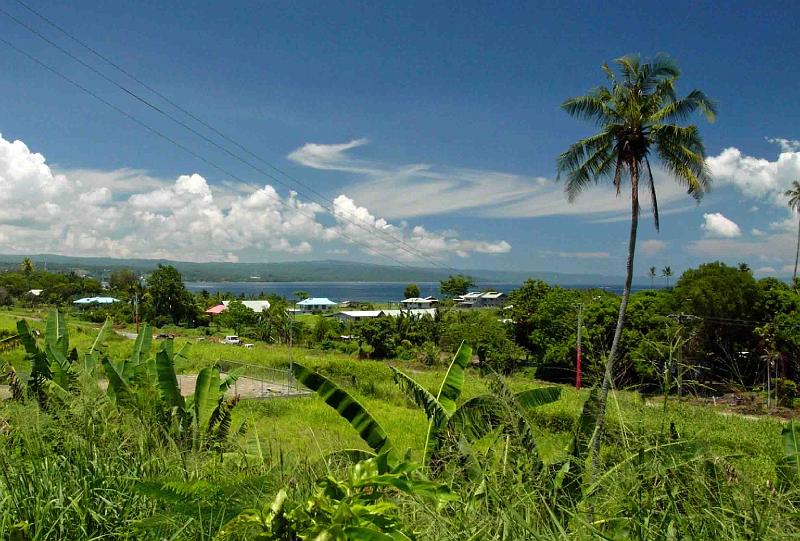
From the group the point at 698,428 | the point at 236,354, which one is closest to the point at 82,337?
the point at 236,354

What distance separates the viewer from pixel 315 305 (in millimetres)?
104625

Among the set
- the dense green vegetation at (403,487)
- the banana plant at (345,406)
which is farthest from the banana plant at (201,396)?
the dense green vegetation at (403,487)

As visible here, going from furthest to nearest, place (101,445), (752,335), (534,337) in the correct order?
(534,337) < (752,335) < (101,445)

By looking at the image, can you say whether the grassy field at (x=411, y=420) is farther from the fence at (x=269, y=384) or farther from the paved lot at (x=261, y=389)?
the fence at (x=269, y=384)

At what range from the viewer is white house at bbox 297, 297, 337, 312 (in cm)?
10162

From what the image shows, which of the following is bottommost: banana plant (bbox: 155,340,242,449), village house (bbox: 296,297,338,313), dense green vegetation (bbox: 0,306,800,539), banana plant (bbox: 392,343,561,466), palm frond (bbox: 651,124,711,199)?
village house (bbox: 296,297,338,313)

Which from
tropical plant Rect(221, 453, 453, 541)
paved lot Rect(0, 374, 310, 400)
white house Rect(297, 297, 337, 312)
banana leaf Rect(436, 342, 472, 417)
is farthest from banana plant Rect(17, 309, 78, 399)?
white house Rect(297, 297, 337, 312)

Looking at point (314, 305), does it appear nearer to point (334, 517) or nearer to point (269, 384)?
point (269, 384)

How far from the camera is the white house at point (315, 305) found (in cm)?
10162

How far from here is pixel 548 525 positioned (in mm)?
2498

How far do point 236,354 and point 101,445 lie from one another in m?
28.9

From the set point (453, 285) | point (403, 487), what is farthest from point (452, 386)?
point (453, 285)

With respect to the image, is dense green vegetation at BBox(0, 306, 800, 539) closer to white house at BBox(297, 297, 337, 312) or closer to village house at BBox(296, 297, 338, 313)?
village house at BBox(296, 297, 338, 313)

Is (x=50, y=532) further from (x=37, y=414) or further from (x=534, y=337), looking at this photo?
(x=534, y=337)
